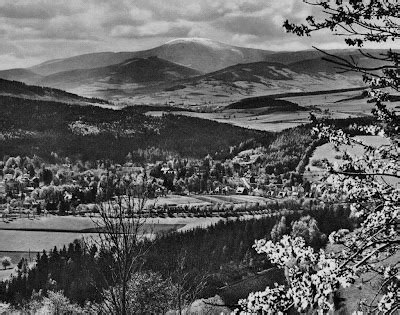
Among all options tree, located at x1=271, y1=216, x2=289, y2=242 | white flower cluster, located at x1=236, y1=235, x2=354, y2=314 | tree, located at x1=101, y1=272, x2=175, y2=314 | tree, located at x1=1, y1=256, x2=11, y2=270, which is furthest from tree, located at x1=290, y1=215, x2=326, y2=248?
white flower cluster, located at x1=236, y1=235, x2=354, y2=314

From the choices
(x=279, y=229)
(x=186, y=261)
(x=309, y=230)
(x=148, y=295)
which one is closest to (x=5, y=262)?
(x=186, y=261)

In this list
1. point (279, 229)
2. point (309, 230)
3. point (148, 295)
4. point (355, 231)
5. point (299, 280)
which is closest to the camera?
point (299, 280)

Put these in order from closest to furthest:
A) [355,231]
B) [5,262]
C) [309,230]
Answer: [355,231] → [309,230] → [5,262]

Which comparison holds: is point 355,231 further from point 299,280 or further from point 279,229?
point 279,229

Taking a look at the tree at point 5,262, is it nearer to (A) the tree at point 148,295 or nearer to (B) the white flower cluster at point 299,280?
(A) the tree at point 148,295

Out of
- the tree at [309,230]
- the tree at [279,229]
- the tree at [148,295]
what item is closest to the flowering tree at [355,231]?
the tree at [148,295]

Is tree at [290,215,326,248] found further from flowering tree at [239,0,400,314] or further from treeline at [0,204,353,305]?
flowering tree at [239,0,400,314]

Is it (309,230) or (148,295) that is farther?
(309,230)
